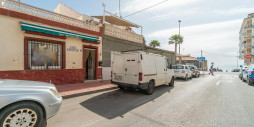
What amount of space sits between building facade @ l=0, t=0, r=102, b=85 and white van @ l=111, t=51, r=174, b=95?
130 inches

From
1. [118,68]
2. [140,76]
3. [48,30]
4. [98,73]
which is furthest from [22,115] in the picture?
A: [98,73]

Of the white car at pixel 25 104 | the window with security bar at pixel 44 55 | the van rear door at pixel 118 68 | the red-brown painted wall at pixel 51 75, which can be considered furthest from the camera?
the window with security bar at pixel 44 55

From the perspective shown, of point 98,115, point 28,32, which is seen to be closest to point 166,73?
point 98,115

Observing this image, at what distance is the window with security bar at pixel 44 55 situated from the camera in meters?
6.44

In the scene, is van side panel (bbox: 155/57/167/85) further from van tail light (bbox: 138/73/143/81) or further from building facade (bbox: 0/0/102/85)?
building facade (bbox: 0/0/102/85)

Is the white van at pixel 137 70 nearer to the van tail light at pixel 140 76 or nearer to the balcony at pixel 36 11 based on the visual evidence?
the van tail light at pixel 140 76

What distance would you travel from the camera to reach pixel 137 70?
562 cm

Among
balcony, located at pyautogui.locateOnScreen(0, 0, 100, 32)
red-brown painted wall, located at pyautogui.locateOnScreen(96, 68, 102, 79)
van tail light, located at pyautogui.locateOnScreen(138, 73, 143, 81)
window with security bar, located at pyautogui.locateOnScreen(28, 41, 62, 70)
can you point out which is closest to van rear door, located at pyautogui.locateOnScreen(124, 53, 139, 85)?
van tail light, located at pyautogui.locateOnScreen(138, 73, 143, 81)

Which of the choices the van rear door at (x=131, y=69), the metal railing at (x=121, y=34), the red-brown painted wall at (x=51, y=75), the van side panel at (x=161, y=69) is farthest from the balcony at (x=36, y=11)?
the van side panel at (x=161, y=69)

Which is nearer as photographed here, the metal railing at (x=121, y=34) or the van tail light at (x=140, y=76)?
the van tail light at (x=140, y=76)

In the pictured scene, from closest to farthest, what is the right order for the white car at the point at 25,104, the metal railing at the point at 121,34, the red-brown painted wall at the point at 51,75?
the white car at the point at 25,104 → the red-brown painted wall at the point at 51,75 → the metal railing at the point at 121,34

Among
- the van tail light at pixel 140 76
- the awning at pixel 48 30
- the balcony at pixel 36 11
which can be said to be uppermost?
the balcony at pixel 36 11

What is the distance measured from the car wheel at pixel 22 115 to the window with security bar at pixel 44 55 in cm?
519

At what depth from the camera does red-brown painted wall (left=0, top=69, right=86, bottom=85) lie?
5.75m
